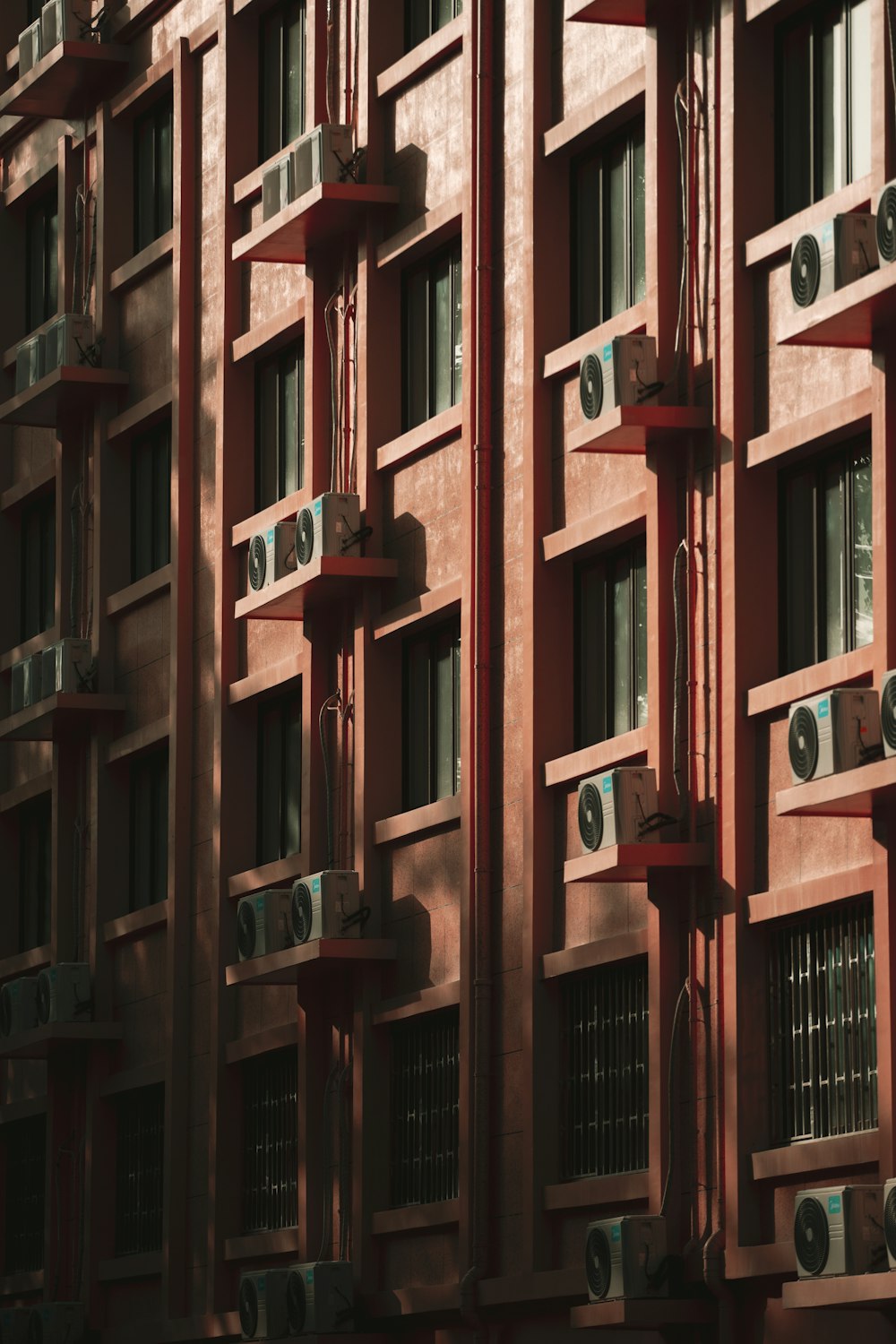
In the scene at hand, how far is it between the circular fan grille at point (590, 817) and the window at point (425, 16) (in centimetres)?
834

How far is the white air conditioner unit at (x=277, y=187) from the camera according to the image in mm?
27688

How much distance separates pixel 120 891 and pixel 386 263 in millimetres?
8683

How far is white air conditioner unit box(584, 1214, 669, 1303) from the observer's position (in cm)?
2075

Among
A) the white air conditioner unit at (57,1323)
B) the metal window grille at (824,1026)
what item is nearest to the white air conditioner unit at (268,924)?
the white air conditioner unit at (57,1323)

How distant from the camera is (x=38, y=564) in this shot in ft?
→ 117

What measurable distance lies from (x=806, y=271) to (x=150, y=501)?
1429 cm

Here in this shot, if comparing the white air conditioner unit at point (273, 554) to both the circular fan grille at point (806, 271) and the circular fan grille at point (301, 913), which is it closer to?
the circular fan grille at point (301, 913)

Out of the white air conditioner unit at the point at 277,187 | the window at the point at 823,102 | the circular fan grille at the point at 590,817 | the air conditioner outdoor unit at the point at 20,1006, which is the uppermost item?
the white air conditioner unit at the point at 277,187

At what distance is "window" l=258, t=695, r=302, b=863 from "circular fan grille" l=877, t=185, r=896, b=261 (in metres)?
11.3

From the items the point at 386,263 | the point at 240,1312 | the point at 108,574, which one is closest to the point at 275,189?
the point at 386,263

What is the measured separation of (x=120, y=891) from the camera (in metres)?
32.1

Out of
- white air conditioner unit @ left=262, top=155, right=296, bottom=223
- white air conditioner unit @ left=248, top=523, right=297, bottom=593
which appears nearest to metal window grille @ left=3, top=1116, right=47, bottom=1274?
white air conditioner unit @ left=248, top=523, right=297, bottom=593

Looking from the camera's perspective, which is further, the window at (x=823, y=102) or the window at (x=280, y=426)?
the window at (x=280, y=426)

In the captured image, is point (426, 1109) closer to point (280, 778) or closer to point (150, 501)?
point (280, 778)
